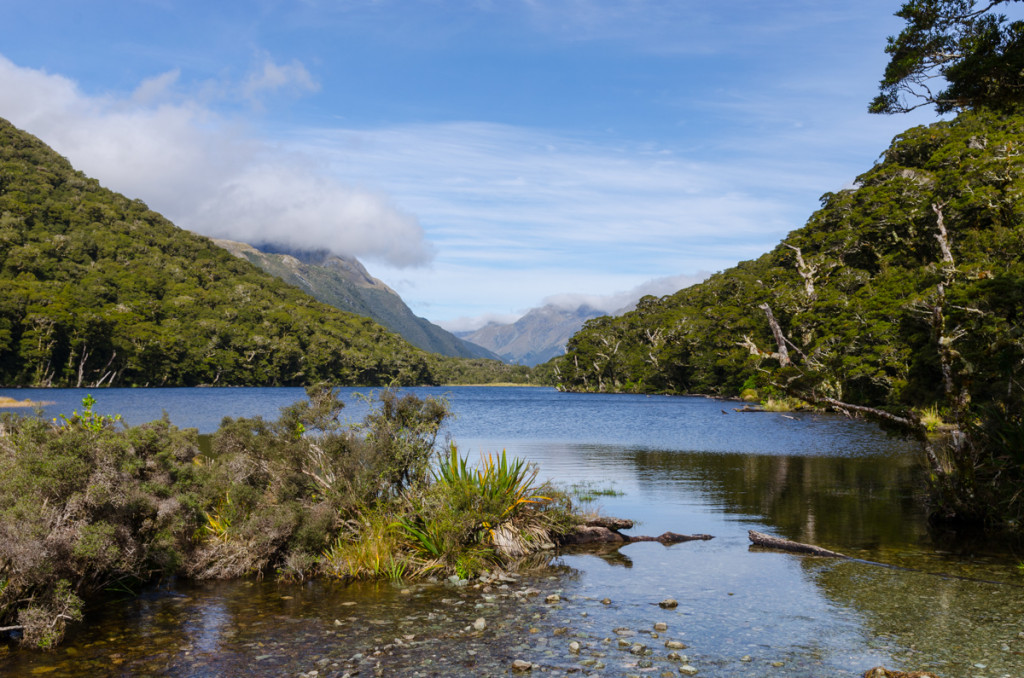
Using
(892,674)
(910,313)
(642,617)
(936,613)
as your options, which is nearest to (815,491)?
(910,313)

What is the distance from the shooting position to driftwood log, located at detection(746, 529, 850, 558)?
15.1 m

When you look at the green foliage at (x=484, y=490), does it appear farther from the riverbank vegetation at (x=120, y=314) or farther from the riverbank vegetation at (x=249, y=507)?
the riverbank vegetation at (x=120, y=314)

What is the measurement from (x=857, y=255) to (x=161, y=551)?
81.7m

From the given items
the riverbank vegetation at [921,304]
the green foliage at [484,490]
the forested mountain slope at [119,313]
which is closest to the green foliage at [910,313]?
the riverbank vegetation at [921,304]

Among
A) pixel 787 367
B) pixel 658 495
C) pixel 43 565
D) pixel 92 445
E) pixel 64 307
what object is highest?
pixel 64 307

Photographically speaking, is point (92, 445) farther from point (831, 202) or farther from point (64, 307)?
point (64, 307)

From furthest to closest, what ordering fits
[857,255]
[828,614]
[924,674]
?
[857,255], [828,614], [924,674]

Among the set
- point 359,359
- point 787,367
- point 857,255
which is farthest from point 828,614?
point 359,359

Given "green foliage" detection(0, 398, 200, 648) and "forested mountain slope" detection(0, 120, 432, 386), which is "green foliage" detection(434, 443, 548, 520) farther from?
"forested mountain slope" detection(0, 120, 432, 386)

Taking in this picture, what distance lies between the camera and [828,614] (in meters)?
10.9

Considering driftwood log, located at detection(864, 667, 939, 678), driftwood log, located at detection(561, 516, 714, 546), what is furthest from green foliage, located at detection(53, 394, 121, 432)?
driftwood log, located at detection(864, 667, 939, 678)

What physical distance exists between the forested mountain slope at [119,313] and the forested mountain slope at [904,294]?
3803 inches

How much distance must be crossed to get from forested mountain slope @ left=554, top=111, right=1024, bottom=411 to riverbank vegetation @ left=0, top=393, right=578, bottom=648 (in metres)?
8.41

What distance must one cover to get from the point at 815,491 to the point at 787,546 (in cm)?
1011
